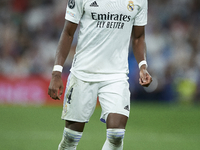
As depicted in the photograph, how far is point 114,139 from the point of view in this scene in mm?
4039

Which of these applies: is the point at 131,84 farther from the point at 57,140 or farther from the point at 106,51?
the point at 106,51

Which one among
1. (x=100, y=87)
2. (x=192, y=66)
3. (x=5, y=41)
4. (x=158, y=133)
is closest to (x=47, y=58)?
(x=5, y=41)

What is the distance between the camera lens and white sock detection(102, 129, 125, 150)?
13.2 ft

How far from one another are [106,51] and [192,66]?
10.4 meters

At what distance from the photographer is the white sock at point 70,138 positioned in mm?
4312

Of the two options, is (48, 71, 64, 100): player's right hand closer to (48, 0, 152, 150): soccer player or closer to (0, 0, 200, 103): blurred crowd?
(48, 0, 152, 150): soccer player

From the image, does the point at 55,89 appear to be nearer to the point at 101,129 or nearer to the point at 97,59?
the point at 97,59

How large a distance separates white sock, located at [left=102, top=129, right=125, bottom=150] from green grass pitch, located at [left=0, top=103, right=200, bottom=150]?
104 inches

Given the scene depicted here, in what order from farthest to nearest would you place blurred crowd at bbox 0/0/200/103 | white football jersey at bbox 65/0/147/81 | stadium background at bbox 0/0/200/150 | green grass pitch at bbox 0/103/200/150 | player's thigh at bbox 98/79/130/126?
blurred crowd at bbox 0/0/200/103, stadium background at bbox 0/0/200/150, green grass pitch at bbox 0/103/200/150, white football jersey at bbox 65/0/147/81, player's thigh at bbox 98/79/130/126

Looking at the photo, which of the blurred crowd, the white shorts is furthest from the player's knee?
the blurred crowd

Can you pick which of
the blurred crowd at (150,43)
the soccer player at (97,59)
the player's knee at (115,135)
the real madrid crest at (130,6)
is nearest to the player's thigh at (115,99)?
the soccer player at (97,59)

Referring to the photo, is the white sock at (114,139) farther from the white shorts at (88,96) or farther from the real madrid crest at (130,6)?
the real madrid crest at (130,6)

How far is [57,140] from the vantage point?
24.1 ft

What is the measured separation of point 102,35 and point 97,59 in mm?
279
